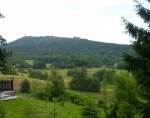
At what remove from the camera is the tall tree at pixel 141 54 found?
20312 mm

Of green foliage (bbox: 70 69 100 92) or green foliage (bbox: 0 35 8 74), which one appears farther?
green foliage (bbox: 70 69 100 92)

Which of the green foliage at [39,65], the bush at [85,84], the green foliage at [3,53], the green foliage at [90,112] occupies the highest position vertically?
the green foliage at [3,53]

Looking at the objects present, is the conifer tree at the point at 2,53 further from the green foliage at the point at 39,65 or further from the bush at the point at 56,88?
the green foliage at the point at 39,65

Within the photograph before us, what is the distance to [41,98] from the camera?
7581 centimetres

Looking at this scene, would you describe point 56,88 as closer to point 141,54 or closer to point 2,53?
point 2,53

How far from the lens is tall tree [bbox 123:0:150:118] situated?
20.3 metres

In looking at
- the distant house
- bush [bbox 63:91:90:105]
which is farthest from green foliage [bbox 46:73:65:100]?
the distant house

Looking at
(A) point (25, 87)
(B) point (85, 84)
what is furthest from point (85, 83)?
(A) point (25, 87)

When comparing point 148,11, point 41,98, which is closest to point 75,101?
point 41,98

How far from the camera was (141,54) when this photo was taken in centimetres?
2094

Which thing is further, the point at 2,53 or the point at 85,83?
the point at 85,83

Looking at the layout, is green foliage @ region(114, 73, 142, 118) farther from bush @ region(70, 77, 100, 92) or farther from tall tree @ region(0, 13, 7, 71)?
bush @ region(70, 77, 100, 92)

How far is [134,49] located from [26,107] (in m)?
35.4

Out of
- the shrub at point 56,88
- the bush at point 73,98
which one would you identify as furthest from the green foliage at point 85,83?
the shrub at point 56,88
